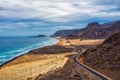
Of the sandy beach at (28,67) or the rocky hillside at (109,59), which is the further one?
the sandy beach at (28,67)

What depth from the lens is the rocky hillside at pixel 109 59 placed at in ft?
153

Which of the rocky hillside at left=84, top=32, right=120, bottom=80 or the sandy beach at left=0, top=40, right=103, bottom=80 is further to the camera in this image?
the sandy beach at left=0, top=40, right=103, bottom=80

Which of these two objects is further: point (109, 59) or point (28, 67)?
point (28, 67)

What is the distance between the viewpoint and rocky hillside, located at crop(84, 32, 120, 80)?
46.7m

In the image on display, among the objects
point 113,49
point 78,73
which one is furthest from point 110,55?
point 78,73

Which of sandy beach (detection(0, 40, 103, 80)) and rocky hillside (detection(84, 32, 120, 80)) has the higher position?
rocky hillside (detection(84, 32, 120, 80))

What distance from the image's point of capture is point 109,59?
5284 centimetres

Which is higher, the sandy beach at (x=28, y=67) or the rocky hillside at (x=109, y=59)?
the rocky hillside at (x=109, y=59)

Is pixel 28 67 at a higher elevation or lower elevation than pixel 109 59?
lower

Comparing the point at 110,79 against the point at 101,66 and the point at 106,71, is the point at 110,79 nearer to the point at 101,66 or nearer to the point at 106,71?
the point at 106,71

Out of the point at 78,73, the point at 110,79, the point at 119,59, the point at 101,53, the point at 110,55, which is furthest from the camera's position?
the point at 101,53

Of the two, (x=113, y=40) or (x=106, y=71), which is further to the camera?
(x=113, y=40)

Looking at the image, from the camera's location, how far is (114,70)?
4688 centimetres

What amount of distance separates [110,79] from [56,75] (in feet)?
29.7
